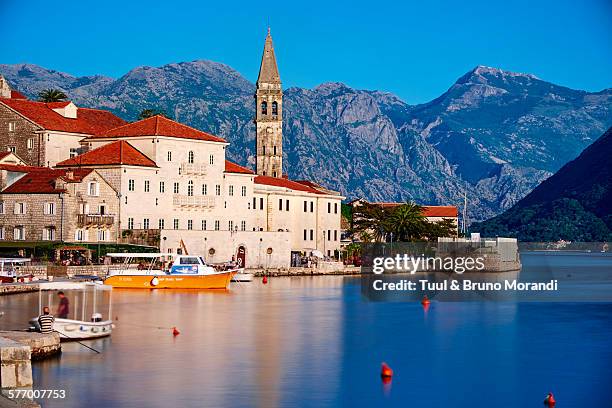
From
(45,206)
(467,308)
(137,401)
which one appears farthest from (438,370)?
(45,206)

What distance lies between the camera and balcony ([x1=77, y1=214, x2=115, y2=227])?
94125 mm

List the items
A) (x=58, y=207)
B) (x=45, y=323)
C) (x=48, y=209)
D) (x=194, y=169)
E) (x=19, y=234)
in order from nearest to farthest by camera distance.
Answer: (x=45, y=323), (x=58, y=207), (x=48, y=209), (x=19, y=234), (x=194, y=169)

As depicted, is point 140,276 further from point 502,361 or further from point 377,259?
point 377,259

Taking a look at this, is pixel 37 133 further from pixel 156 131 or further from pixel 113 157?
pixel 156 131

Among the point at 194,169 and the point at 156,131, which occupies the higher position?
the point at 156,131

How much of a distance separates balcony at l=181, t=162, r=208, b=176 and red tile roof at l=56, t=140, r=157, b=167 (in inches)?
145

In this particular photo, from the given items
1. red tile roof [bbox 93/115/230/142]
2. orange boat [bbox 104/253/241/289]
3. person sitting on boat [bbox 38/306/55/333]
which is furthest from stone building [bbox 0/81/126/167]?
person sitting on boat [bbox 38/306/55/333]

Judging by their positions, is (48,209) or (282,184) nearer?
(48,209)

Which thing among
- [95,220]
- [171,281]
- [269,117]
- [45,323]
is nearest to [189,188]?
[95,220]

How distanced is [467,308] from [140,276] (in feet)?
76.5

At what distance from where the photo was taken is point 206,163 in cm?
10656

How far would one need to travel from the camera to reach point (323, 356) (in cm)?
5094

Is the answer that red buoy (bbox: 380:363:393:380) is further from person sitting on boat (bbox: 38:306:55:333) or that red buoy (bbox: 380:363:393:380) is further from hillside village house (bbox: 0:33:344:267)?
hillside village house (bbox: 0:33:344:267)

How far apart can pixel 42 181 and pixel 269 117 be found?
5483cm
